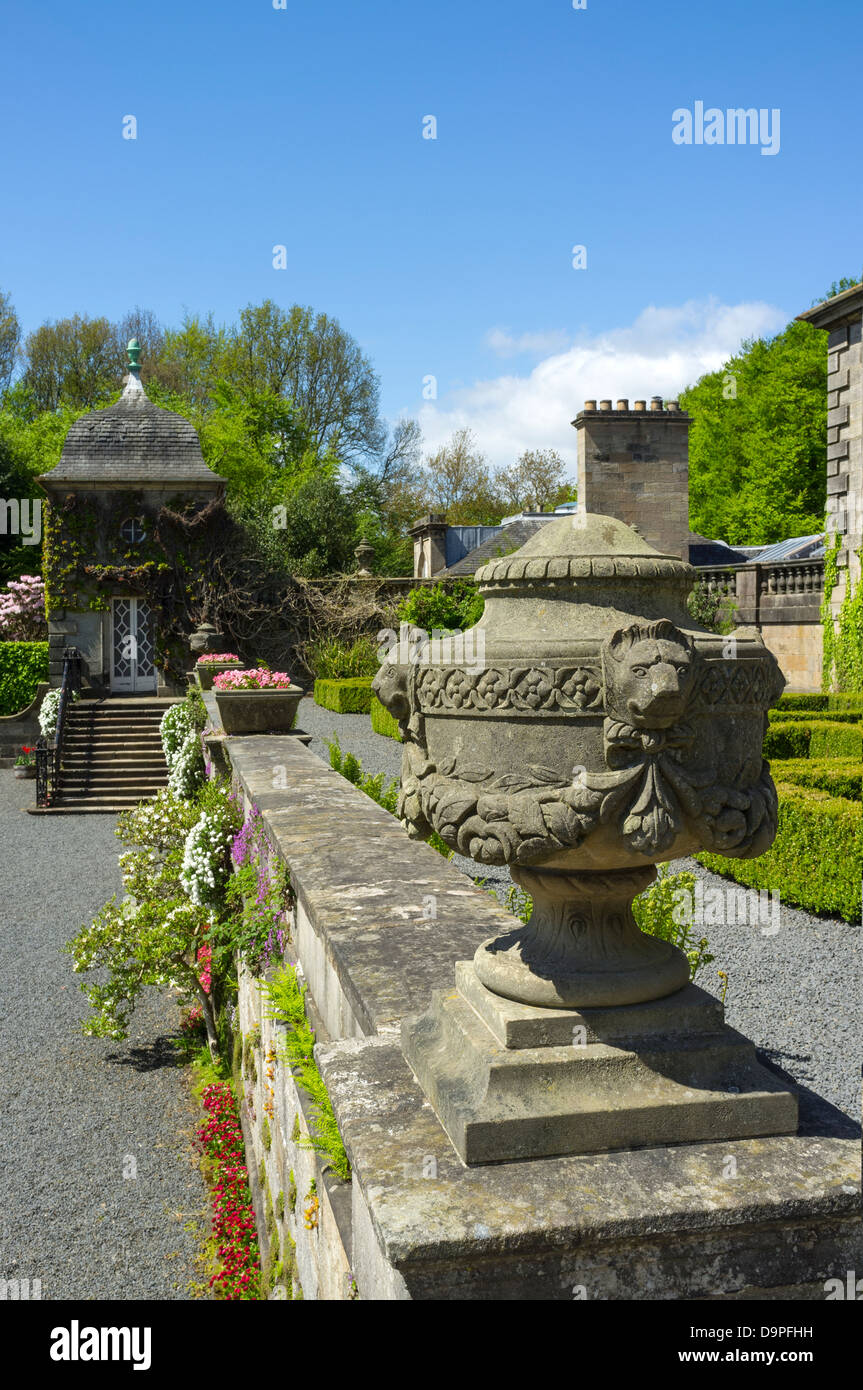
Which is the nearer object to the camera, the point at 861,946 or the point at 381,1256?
the point at 381,1256

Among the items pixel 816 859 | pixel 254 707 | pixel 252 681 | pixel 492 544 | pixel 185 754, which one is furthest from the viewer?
pixel 492 544

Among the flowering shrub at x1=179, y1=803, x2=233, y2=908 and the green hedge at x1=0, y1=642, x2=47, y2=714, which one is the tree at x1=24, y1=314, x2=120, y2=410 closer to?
the green hedge at x1=0, y1=642, x2=47, y2=714

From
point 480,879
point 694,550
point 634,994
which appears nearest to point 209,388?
point 694,550

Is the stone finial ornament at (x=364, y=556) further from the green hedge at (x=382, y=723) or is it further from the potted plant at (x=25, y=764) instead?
the potted plant at (x=25, y=764)

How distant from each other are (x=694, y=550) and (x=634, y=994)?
25086 millimetres

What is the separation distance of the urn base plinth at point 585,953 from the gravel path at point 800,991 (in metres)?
2.33

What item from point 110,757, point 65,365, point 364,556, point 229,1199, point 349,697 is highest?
point 65,365

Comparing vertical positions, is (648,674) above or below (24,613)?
below

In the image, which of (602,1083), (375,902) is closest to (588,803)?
(602,1083)

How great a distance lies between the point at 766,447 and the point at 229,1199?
98.6 ft

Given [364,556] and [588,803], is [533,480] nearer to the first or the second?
[364,556]

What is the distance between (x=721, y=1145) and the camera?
1.83 meters

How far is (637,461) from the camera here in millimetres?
21047
